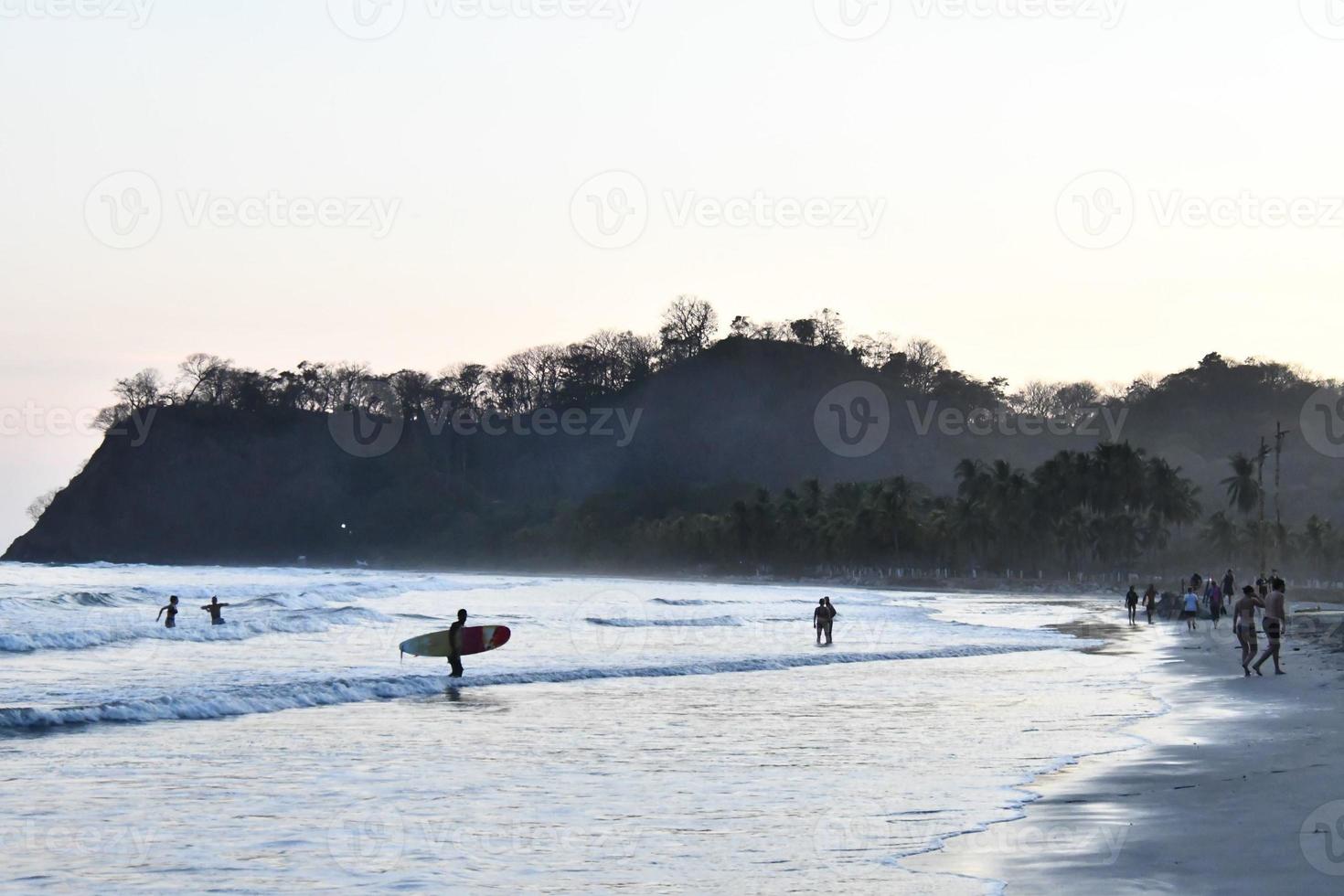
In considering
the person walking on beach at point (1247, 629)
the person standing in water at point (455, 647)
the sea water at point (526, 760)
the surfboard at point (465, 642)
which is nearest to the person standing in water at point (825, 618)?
the sea water at point (526, 760)

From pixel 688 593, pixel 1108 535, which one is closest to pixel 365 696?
pixel 688 593

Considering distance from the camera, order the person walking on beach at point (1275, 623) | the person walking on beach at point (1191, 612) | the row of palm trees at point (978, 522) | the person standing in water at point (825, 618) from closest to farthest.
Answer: the person walking on beach at point (1275, 623) → the person standing in water at point (825, 618) → the person walking on beach at point (1191, 612) → the row of palm trees at point (978, 522)

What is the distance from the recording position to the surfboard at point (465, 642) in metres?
27.0

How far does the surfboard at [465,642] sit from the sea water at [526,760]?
0.51 m

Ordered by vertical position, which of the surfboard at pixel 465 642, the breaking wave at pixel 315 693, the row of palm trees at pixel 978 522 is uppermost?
the row of palm trees at pixel 978 522

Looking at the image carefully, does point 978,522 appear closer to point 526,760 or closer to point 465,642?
point 465,642

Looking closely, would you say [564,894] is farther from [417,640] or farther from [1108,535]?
[1108,535]

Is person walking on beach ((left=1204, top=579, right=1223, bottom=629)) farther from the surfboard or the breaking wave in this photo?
the surfboard

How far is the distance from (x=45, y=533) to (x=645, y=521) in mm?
93222

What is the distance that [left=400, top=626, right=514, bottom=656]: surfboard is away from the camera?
88.5 feet

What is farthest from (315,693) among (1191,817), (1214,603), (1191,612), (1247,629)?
(1214,603)

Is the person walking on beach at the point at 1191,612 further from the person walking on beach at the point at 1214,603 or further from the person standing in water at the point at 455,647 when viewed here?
the person standing in water at the point at 455,647

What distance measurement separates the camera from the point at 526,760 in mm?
14711

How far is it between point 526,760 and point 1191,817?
23.6 feet
